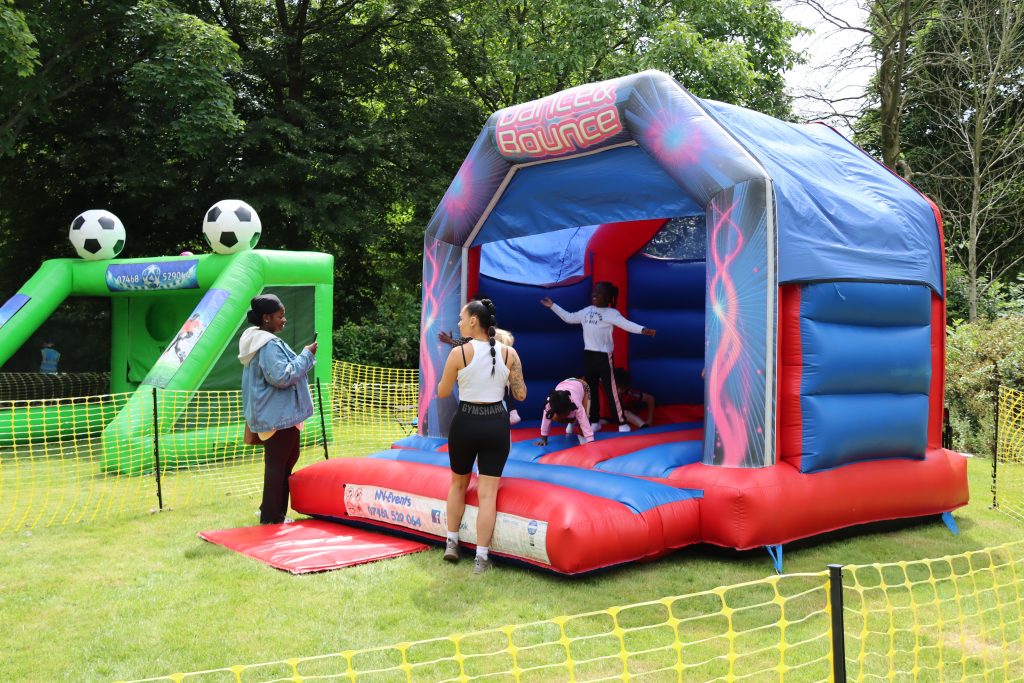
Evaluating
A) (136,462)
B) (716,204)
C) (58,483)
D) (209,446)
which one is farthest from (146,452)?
(716,204)

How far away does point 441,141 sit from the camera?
53.3ft

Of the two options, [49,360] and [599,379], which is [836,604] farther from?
[49,360]

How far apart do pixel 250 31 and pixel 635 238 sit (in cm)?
1086

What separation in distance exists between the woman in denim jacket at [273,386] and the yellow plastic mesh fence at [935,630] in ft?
10.9

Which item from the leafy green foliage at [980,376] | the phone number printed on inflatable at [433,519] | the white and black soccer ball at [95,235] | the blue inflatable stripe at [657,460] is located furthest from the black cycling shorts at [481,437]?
the white and black soccer ball at [95,235]

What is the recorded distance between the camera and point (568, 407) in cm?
584

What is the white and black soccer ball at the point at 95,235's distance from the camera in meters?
10.2

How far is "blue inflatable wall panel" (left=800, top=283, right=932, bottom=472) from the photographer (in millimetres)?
4891

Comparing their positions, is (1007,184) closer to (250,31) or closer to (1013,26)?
(1013,26)

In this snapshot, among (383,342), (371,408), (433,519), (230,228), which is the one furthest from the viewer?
(383,342)

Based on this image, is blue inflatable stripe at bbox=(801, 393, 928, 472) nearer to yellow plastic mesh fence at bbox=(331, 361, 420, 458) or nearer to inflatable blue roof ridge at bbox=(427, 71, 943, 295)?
inflatable blue roof ridge at bbox=(427, 71, 943, 295)

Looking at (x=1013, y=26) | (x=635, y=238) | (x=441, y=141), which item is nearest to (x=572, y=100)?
(x=635, y=238)

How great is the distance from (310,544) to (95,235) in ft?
21.5

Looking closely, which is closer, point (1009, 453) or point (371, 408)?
point (1009, 453)
